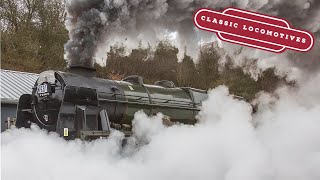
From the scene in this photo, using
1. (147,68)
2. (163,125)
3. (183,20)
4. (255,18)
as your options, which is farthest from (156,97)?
(147,68)

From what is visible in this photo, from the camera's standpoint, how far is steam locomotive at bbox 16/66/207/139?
8.04m

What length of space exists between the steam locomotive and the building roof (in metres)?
6.33

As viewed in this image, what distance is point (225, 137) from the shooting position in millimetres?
7141

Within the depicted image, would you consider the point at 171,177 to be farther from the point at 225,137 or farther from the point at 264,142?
the point at 264,142

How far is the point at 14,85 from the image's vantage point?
56.1 ft

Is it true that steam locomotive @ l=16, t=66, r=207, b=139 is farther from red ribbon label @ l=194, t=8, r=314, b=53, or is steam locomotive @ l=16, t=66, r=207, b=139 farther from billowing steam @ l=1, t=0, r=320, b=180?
red ribbon label @ l=194, t=8, r=314, b=53

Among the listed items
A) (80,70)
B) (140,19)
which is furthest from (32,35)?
(80,70)

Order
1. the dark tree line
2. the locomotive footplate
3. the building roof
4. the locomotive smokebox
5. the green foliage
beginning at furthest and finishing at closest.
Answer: the green foliage → the dark tree line → the building roof → the locomotive smokebox → the locomotive footplate

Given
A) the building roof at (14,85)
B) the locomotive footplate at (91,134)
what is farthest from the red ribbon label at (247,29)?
the building roof at (14,85)

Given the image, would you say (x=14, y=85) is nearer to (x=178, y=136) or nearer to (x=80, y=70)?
(x=80, y=70)

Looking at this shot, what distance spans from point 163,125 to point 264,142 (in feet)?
9.63

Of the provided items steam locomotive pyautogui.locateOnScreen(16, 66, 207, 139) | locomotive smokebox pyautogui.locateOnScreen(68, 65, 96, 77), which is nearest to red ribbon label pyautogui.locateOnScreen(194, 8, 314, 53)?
steam locomotive pyautogui.locateOnScreen(16, 66, 207, 139)

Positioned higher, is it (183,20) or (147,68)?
(147,68)

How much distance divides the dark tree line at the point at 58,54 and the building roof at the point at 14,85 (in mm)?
6599
